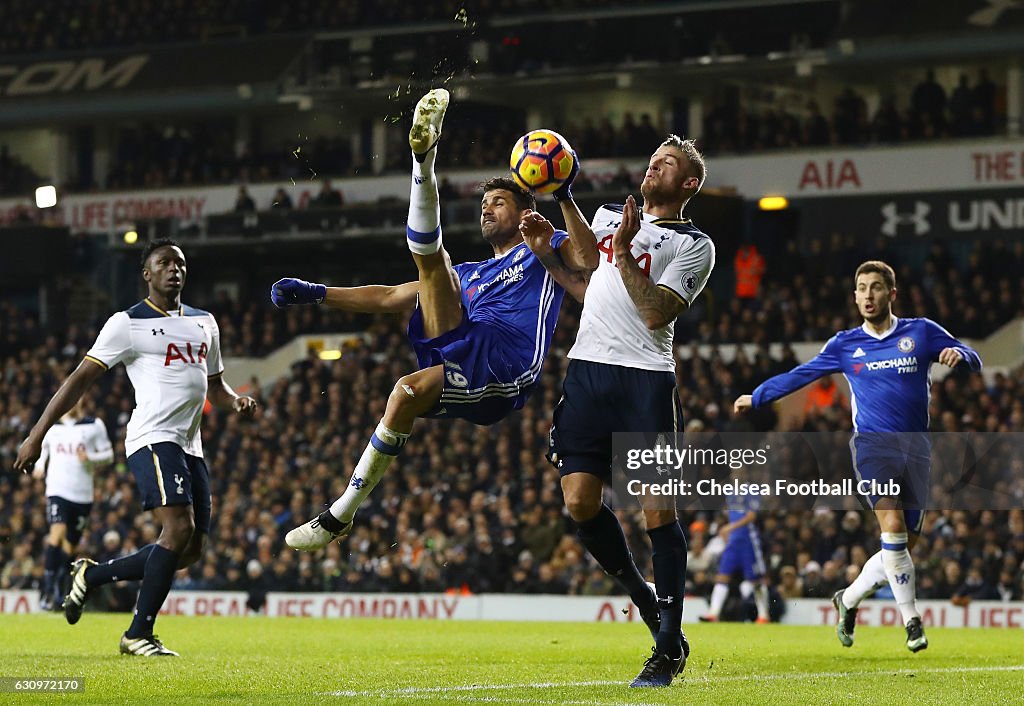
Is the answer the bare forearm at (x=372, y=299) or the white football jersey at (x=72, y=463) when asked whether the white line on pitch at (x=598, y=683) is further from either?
the white football jersey at (x=72, y=463)

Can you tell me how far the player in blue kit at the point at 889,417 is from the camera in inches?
418

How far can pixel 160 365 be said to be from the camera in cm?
1008

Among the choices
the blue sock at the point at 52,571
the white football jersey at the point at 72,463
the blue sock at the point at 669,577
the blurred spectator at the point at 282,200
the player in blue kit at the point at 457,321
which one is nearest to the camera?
the blue sock at the point at 669,577

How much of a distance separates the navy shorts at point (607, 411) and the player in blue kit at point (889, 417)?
2.77m

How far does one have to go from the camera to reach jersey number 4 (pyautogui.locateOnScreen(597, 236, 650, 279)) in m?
8.01

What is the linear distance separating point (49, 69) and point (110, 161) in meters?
2.98

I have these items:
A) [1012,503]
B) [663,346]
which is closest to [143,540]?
[1012,503]

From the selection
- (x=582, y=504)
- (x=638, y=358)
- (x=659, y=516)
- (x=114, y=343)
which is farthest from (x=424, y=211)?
(x=114, y=343)

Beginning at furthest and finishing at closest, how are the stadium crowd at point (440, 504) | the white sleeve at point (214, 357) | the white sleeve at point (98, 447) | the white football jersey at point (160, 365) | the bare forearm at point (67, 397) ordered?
the stadium crowd at point (440, 504), the white sleeve at point (98, 447), the white sleeve at point (214, 357), the white football jersey at point (160, 365), the bare forearm at point (67, 397)

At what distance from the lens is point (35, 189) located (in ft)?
121

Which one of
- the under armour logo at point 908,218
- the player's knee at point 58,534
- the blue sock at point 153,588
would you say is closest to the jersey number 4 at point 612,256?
the blue sock at point 153,588

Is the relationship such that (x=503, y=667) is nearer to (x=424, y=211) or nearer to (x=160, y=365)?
(x=424, y=211)

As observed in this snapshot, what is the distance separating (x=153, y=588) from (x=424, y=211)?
3.27m

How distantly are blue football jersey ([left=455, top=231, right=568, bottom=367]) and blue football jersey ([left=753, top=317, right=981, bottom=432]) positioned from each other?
2501mm
